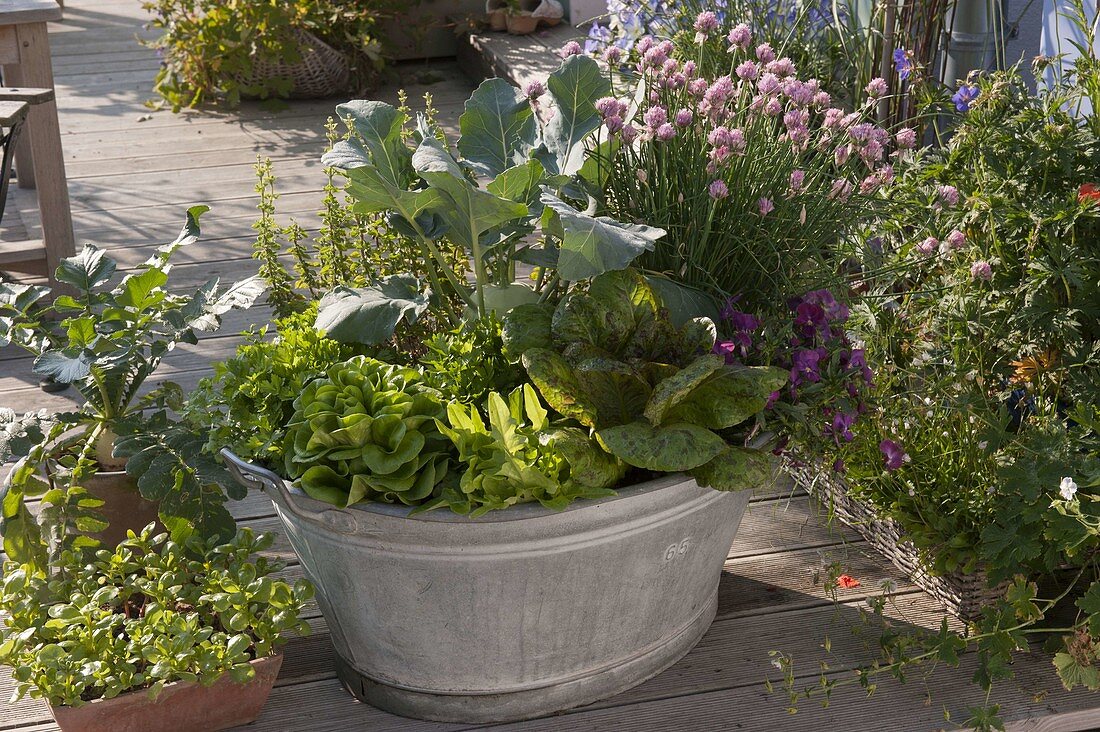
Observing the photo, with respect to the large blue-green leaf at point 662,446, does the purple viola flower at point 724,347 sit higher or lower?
higher

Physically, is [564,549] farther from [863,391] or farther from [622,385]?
[863,391]

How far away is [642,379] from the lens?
63.6 inches

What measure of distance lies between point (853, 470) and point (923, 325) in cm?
33

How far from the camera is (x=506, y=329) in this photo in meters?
1.68

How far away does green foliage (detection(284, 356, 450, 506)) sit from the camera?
151 cm

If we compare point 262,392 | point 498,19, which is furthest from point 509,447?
point 498,19

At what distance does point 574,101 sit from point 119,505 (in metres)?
1.09

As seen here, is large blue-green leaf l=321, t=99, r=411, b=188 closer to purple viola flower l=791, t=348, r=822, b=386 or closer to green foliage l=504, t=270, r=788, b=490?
green foliage l=504, t=270, r=788, b=490

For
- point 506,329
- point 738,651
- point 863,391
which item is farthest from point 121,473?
point 863,391

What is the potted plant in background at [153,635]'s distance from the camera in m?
1.60

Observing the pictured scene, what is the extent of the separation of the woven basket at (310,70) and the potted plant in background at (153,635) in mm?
3803

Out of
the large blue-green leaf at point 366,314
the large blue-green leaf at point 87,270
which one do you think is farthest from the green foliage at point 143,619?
the large blue-green leaf at point 87,270

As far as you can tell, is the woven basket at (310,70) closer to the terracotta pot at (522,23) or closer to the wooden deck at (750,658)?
the terracotta pot at (522,23)

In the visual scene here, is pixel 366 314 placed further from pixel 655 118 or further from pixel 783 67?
pixel 783 67
